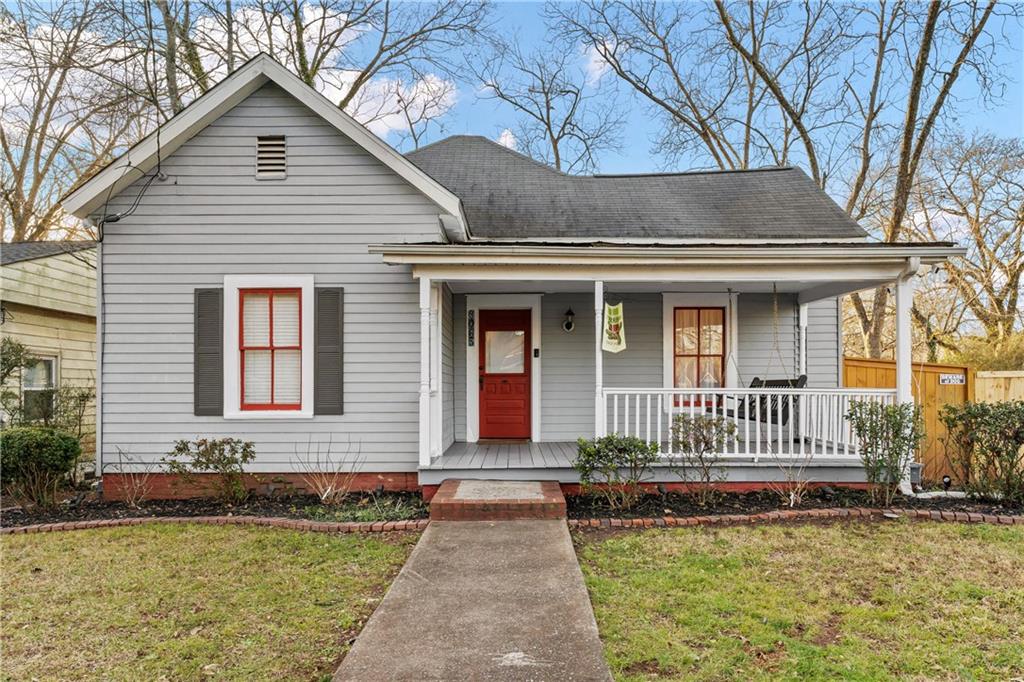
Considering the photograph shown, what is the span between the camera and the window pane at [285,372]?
7.02 meters

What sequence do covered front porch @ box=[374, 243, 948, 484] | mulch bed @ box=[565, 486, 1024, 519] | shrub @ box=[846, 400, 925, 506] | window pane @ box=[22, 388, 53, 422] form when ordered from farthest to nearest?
window pane @ box=[22, 388, 53, 422] → covered front porch @ box=[374, 243, 948, 484] → shrub @ box=[846, 400, 925, 506] → mulch bed @ box=[565, 486, 1024, 519]

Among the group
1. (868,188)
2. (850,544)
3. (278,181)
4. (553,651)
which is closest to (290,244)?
(278,181)

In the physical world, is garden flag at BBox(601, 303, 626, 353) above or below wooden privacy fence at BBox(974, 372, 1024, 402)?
above

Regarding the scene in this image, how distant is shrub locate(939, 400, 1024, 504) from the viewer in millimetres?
6086

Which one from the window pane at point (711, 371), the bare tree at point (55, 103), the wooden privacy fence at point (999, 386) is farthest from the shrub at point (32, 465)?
the wooden privacy fence at point (999, 386)

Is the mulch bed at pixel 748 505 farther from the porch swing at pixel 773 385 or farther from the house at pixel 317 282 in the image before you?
the porch swing at pixel 773 385

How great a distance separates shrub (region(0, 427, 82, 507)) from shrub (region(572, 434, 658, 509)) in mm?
5836

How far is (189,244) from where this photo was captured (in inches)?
276

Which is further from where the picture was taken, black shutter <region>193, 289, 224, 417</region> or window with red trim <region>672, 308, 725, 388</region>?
window with red trim <region>672, 308, 725, 388</region>

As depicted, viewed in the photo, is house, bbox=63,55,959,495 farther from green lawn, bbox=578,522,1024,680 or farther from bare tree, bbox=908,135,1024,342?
bare tree, bbox=908,135,1024,342

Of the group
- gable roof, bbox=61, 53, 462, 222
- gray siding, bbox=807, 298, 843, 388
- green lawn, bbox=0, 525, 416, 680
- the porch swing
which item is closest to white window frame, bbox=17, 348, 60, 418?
gable roof, bbox=61, 53, 462, 222

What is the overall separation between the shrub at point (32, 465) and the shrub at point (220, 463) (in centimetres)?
112

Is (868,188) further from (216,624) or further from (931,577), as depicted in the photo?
(216,624)

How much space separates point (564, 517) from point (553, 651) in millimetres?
2527
